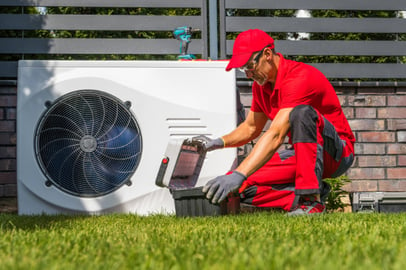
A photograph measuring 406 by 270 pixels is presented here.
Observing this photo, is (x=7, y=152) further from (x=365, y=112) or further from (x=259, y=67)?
(x=365, y=112)

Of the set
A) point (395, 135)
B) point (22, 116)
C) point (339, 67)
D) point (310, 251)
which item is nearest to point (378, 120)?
point (395, 135)

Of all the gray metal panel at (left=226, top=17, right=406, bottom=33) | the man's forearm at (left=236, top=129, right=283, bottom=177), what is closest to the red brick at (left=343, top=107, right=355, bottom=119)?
the gray metal panel at (left=226, top=17, right=406, bottom=33)

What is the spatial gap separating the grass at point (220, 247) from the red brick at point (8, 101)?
1.95 meters

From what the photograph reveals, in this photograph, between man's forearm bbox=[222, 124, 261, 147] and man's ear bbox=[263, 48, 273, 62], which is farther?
man's forearm bbox=[222, 124, 261, 147]

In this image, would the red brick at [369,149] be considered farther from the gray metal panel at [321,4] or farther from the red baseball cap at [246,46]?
the red baseball cap at [246,46]

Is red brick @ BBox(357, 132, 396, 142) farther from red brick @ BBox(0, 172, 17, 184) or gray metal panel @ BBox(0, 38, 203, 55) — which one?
red brick @ BBox(0, 172, 17, 184)

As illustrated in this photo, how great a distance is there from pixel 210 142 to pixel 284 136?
0.47 metres

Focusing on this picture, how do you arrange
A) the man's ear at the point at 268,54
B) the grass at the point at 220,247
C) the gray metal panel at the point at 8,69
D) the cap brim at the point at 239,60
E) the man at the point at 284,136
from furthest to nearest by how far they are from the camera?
the gray metal panel at the point at 8,69 < the man's ear at the point at 268,54 < the cap brim at the point at 239,60 < the man at the point at 284,136 < the grass at the point at 220,247

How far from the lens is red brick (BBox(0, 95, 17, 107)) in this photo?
4.34 meters

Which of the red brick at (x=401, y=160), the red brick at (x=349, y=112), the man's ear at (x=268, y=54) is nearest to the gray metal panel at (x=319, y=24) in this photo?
the red brick at (x=349, y=112)

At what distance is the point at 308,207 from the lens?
10.6ft

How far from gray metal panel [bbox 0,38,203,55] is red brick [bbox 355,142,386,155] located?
132 centimetres

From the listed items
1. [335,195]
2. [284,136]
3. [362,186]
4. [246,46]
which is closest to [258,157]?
[284,136]

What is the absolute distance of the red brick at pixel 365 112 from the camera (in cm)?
459
